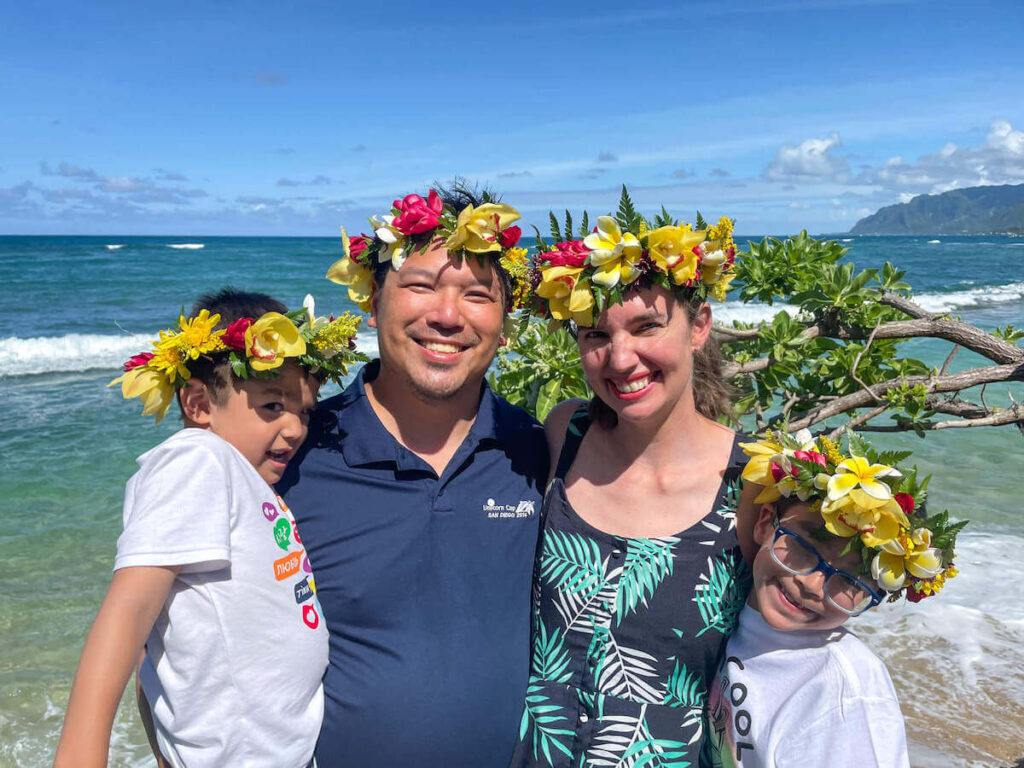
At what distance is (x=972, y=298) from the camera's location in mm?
26781

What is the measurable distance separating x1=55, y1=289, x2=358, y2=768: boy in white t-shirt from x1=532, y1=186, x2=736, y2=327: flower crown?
74 cm

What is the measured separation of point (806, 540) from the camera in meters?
2.14

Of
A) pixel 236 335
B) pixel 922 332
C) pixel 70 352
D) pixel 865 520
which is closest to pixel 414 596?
pixel 236 335

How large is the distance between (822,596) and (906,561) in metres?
0.22

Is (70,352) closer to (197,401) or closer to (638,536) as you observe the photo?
(197,401)

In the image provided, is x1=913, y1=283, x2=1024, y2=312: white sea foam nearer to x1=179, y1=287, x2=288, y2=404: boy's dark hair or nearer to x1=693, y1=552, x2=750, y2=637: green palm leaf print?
x1=693, y1=552, x2=750, y2=637: green palm leaf print

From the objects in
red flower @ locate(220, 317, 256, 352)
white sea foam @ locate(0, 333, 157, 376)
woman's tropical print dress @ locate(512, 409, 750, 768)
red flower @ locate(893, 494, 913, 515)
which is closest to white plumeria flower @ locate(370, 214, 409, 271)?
red flower @ locate(220, 317, 256, 352)

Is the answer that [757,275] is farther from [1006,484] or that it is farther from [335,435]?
[1006,484]

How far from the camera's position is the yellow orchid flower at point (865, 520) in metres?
1.98

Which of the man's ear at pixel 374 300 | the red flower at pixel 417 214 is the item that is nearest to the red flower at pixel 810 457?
the red flower at pixel 417 214

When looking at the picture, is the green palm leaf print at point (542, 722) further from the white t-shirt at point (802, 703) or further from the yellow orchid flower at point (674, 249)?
the yellow orchid flower at point (674, 249)

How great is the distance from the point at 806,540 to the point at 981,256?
61076 mm

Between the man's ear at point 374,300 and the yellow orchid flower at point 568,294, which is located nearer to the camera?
the yellow orchid flower at point 568,294

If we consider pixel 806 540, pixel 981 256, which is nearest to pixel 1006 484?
pixel 806 540
